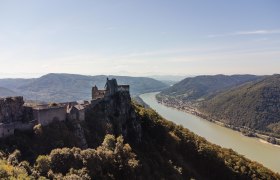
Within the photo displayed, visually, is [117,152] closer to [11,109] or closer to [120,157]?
[120,157]

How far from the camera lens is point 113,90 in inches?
1922

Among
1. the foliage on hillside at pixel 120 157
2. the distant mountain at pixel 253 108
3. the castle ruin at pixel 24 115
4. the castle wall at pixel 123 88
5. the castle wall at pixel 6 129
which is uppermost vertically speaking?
the castle wall at pixel 123 88

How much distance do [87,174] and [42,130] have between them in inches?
259

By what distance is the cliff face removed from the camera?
133ft

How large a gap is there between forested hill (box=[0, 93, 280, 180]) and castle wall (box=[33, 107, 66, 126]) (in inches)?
24.3

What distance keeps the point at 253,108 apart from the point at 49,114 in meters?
146

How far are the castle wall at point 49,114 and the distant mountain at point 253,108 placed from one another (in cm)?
11495

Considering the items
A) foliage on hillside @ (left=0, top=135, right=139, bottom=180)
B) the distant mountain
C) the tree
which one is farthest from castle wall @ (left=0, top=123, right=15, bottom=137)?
the distant mountain

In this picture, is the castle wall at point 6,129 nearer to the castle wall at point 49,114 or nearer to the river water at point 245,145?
the castle wall at point 49,114

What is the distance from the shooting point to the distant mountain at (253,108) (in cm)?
15312

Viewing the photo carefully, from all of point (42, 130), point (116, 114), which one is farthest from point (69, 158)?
point (116, 114)

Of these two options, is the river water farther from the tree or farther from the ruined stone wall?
the tree

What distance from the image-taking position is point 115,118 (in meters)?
45.9

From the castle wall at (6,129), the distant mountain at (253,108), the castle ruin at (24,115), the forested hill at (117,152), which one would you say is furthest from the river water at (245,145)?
the castle wall at (6,129)
